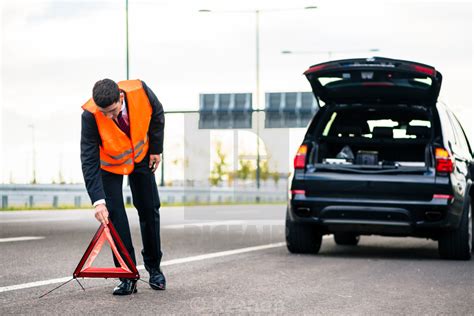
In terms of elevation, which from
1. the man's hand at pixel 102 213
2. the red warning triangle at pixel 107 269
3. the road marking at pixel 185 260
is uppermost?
the man's hand at pixel 102 213

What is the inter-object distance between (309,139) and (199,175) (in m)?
46.0

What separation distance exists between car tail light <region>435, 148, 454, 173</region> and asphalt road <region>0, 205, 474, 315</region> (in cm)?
94

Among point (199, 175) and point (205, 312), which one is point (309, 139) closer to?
point (205, 312)

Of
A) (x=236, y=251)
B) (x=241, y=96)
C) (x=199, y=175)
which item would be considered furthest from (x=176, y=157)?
(x=236, y=251)

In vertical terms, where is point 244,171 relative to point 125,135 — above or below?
below

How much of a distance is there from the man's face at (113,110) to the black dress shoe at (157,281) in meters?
1.27

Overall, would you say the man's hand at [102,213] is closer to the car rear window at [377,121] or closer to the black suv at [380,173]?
the black suv at [380,173]

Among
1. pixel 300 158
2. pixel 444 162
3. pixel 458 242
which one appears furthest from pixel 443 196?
pixel 300 158

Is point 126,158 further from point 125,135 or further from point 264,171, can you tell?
point 264,171

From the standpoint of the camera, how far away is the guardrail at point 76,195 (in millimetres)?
34406

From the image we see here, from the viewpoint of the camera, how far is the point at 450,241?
33.9ft

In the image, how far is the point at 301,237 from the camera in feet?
35.1

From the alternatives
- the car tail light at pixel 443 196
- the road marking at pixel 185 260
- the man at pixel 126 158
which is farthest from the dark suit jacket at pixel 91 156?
the car tail light at pixel 443 196

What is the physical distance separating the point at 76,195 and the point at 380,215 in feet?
90.4
